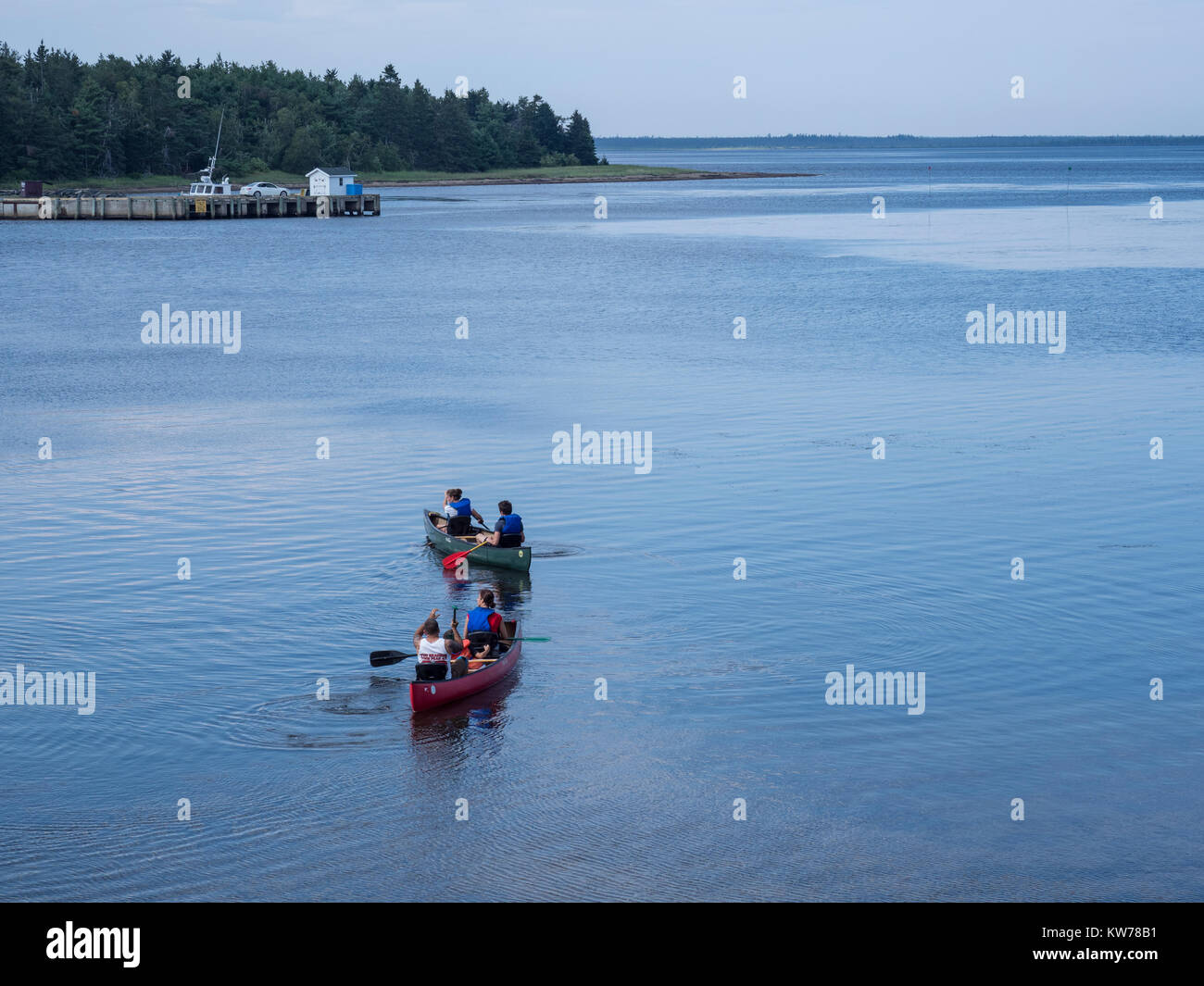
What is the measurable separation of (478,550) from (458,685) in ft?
24.2

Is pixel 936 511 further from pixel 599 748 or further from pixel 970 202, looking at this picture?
pixel 970 202

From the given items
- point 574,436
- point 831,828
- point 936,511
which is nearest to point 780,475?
point 936,511

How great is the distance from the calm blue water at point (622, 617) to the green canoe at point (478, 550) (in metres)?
0.51

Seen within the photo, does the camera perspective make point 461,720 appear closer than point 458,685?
Yes

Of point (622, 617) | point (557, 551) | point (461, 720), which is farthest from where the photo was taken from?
point (557, 551)

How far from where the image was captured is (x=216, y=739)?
20.9 metres

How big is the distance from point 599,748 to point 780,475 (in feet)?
58.4

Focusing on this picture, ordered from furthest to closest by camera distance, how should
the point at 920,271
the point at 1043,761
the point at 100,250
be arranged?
the point at 100,250
the point at 920,271
the point at 1043,761

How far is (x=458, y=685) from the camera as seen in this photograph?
22.6 meters

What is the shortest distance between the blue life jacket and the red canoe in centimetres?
55
